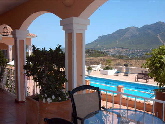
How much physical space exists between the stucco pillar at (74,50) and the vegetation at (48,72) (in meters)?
0.15

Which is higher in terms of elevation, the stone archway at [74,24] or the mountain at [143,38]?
the mountain at [143,38]

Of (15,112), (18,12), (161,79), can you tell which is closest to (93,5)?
(161,79)

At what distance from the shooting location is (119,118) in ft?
6.73

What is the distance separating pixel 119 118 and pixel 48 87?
1.29 metres

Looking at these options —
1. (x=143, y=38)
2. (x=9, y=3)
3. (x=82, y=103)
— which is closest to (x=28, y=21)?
(x=9, y=3)

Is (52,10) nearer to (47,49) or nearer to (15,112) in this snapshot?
(47,49)

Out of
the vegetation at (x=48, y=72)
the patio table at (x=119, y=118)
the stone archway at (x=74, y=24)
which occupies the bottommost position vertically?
the patio table at (x=119, y=118)

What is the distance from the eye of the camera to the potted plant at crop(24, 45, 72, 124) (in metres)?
2.70

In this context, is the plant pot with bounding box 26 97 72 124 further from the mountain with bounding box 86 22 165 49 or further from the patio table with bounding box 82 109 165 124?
the mountain with bounding box 86 22 165 49

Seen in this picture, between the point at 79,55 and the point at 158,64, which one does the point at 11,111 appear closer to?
the point at 79,55

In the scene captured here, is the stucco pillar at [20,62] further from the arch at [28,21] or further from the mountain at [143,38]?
the mountain at [143,38]

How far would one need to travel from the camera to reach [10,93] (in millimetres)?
5527

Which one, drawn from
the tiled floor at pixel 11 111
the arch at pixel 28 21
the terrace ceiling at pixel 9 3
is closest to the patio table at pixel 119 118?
the tiled floor at pixel 11 111

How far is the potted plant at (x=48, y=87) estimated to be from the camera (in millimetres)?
2698
